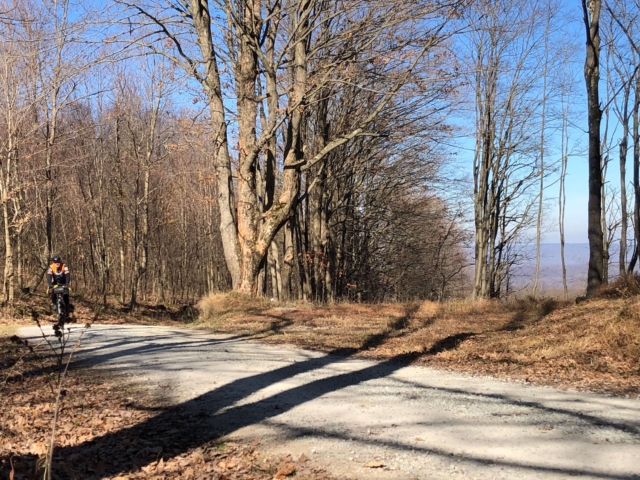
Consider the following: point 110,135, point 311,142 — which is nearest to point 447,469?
point 311,142

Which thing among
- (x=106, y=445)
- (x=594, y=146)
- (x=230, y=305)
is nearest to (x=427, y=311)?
(x=230, y=305)

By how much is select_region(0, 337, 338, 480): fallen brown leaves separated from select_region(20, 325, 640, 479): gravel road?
22 centimetres

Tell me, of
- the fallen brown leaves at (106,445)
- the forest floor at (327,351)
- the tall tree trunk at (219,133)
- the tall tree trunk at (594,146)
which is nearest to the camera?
the fallen brown leaves at (106,445)

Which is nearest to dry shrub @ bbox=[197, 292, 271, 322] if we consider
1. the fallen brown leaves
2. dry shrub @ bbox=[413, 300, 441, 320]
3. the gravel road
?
dry shrub @ bbox=[413, 300, 441, 320]

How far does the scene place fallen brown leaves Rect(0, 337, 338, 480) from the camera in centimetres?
378

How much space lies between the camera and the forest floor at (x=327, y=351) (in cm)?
405

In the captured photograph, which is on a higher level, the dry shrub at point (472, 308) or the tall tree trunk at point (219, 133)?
the tall tree trunk at point (219, 133)

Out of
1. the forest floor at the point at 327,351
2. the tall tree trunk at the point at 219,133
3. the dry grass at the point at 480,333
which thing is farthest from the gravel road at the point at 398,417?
the tall tree trunk at the point at 219,133

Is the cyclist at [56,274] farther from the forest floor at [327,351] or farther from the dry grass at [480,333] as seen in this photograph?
the dry grass at [480,333]

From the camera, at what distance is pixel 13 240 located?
861 inches

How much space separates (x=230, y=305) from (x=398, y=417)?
9.54 meters

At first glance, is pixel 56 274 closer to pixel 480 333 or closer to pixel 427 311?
pixel 427 311

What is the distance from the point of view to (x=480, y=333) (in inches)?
379

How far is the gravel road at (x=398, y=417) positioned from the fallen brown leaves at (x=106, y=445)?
22 centimetres
